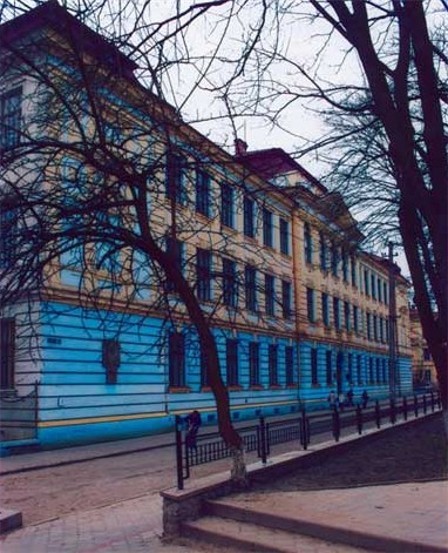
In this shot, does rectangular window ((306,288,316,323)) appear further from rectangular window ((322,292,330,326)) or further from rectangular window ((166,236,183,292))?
rectangular window ((166,236,183,292))

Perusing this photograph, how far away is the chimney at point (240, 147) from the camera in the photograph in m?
7.81

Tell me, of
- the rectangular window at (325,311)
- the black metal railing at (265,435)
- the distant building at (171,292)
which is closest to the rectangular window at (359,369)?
the distant building at (171,292)

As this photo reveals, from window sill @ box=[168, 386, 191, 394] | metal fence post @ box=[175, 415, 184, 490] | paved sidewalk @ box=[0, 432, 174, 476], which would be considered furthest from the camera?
window sill @ box=[168, 386, 191, 394]

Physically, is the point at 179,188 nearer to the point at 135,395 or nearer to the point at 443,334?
the point at 443,334

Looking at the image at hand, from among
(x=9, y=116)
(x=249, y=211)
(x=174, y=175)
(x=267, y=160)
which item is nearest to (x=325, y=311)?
(x=249, y=211)

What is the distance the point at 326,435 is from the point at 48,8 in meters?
10.1

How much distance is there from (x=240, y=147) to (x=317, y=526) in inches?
179

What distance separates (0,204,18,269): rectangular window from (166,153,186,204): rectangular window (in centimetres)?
202

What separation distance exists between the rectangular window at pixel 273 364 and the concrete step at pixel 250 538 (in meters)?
25.6

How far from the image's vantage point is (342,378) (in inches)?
1725

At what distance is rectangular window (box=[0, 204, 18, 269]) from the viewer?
773cm

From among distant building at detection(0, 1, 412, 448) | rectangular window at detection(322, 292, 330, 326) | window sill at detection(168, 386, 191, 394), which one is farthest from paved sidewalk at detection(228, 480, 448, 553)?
rectangular window at detection(322, 292, 330, 326)

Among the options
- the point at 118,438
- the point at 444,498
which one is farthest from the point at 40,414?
the point at 444,498

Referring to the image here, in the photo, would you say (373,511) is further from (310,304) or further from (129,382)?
(310,304)
